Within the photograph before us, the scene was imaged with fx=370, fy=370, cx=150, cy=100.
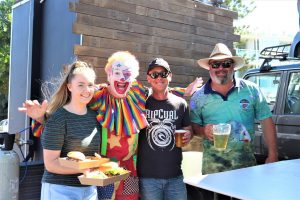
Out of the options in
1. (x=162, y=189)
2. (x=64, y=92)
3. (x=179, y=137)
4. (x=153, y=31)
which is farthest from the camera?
(x=153, y=31)

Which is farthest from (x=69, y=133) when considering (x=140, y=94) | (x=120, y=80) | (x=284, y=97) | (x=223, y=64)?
(x=284, y=97)

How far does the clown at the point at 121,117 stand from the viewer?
9.12ft

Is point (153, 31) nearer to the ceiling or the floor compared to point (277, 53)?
nearer to the ceiling

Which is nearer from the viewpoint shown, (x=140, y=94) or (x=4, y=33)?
(x=140, y=94)

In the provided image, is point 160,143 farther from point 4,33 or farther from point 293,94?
point 4,33

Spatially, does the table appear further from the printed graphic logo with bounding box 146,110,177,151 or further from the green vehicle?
the green vehicle

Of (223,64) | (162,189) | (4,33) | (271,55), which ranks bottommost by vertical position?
(162,189)

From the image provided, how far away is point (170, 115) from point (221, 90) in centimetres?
61

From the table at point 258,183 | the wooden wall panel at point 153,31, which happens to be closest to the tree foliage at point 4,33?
the wooden wall panel at point 153,31

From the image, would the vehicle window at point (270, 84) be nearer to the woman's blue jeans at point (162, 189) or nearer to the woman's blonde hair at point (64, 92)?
the woman's blue jeans at point (162, 189)

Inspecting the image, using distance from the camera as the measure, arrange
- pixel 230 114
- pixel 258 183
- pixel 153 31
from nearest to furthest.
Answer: pixel 258 183 < pixel 230 114 < pixel 153 31

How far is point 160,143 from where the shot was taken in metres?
2.92

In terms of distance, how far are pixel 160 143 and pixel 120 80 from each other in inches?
23.1

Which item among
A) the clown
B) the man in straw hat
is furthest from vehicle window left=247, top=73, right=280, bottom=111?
the clown
